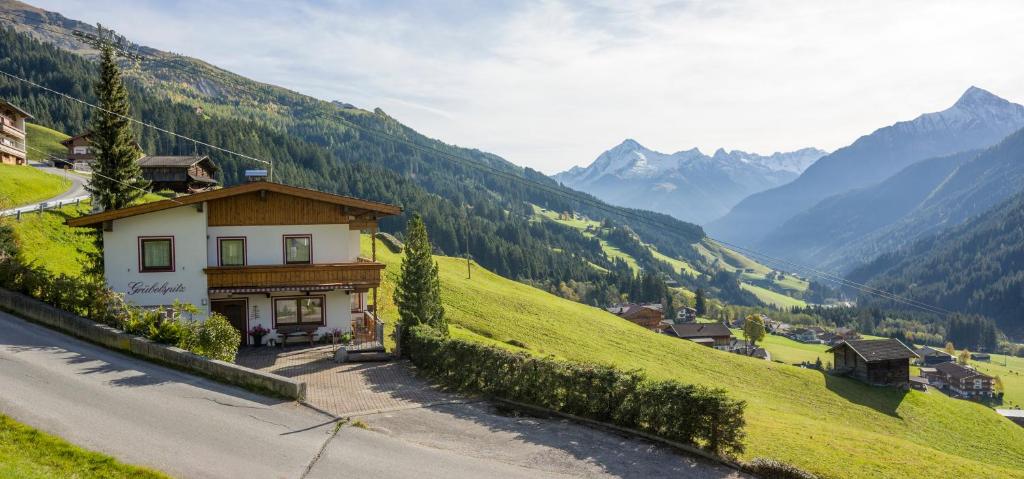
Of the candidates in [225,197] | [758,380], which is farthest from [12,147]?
[758,380]

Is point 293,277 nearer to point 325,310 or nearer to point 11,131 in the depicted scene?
point 325,310

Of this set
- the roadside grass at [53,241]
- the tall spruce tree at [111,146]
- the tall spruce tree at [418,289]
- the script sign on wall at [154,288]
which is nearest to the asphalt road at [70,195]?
the roadside grass at [53,241]

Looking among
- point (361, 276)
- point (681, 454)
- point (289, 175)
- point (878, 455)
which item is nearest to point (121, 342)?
point (361, 276)

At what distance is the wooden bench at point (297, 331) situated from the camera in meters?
32.9

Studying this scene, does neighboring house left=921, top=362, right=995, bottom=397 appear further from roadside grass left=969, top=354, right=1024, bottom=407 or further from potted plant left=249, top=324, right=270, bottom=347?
potted plant left=249, top=324, right=270, bottom=347

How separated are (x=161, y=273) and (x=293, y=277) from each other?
20.0ft

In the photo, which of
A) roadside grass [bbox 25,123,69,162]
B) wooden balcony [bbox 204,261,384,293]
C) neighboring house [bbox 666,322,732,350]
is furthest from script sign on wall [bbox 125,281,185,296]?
neighboring house [bbox 666,322,732,350]

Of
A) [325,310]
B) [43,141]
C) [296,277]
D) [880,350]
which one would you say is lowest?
[880,350]

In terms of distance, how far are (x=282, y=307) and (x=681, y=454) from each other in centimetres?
2257

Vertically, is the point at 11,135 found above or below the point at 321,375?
above

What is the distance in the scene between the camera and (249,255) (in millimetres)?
32469

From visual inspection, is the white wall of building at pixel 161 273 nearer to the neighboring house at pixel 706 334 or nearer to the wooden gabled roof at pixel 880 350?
the wooden gabled roof at pixel 880 350

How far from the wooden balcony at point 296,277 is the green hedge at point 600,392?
26.0 feet

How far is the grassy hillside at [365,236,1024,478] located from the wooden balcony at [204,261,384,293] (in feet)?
43.2
